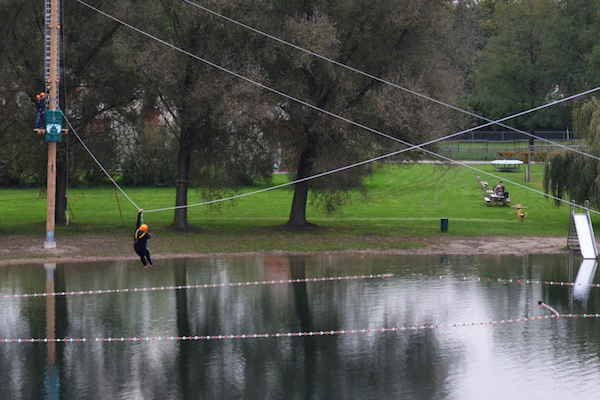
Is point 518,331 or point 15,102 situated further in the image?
point 15,102

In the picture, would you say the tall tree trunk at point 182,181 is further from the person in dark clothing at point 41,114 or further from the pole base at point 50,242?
the person in dark clothing at point 41,114

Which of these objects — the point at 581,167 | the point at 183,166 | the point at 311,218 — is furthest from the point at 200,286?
the point at 581,167

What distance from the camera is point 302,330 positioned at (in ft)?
71.7

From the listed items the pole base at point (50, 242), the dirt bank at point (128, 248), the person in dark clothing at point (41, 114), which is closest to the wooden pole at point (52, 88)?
the pole base at point (50, 242)

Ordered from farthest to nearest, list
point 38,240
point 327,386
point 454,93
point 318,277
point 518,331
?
1. point 454,93
2. point 38,240
3. point 318,277
4. point 518,331
5. point 327,386

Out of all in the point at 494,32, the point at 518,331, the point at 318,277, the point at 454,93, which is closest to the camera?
the point at 518,331

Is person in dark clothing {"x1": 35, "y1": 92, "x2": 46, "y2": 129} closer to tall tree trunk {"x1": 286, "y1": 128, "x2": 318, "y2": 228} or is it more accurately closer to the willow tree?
tall tree trunk {"x1": 286, "y1": 128, "x2": 318, "y2": 228}

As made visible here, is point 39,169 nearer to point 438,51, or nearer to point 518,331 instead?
point 438,51

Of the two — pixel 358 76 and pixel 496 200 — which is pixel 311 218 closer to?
pixel 358 76

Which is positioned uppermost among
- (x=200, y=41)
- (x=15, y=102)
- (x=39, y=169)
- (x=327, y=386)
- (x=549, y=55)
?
(x=549, y=55)

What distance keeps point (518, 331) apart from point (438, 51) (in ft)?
70.5

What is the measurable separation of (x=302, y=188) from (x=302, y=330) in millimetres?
20790

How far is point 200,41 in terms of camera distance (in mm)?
38031

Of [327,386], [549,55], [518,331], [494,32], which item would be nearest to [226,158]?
[518,331]
